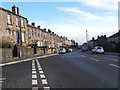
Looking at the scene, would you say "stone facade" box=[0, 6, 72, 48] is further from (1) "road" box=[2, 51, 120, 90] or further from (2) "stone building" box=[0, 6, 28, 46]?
(1) "road" box=[2, 51, 120, 90]

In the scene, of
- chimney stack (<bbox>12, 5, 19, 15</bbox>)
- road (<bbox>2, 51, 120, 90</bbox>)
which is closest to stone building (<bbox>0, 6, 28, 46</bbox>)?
chimney stack (<bbox>12, 5, 19, 15</bbox>)

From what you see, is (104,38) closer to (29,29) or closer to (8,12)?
(29,29)

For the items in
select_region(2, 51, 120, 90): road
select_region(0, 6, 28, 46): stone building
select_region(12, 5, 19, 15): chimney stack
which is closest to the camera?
select_region(2, 51, 120, 90): road

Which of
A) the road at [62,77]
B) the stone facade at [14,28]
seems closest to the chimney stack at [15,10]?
the stone facade at [14,28]

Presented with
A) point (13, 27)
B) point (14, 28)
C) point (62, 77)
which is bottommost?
point (62, 77)

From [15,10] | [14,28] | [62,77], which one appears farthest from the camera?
[15,10]

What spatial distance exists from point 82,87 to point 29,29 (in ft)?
133

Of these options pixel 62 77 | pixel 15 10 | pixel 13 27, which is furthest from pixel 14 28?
pixel 62 77

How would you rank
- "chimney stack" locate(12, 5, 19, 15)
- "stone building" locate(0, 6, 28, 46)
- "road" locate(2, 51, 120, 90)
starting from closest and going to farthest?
"road" locate(2, 51, 120, 90)
"stone building" locate(0, 6, 28, 46)
"chimney stack" locate(12, 5, 19, 15)

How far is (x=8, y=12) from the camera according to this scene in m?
33.4

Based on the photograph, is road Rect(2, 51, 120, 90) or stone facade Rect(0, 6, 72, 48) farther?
stone facade Rect(0, 6, 72, 48)

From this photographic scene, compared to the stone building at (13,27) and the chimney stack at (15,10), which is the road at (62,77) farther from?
the chimney stack at (15,10)

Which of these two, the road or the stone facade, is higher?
the stone facade

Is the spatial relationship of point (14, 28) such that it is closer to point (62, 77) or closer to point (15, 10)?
point (15, 10)
